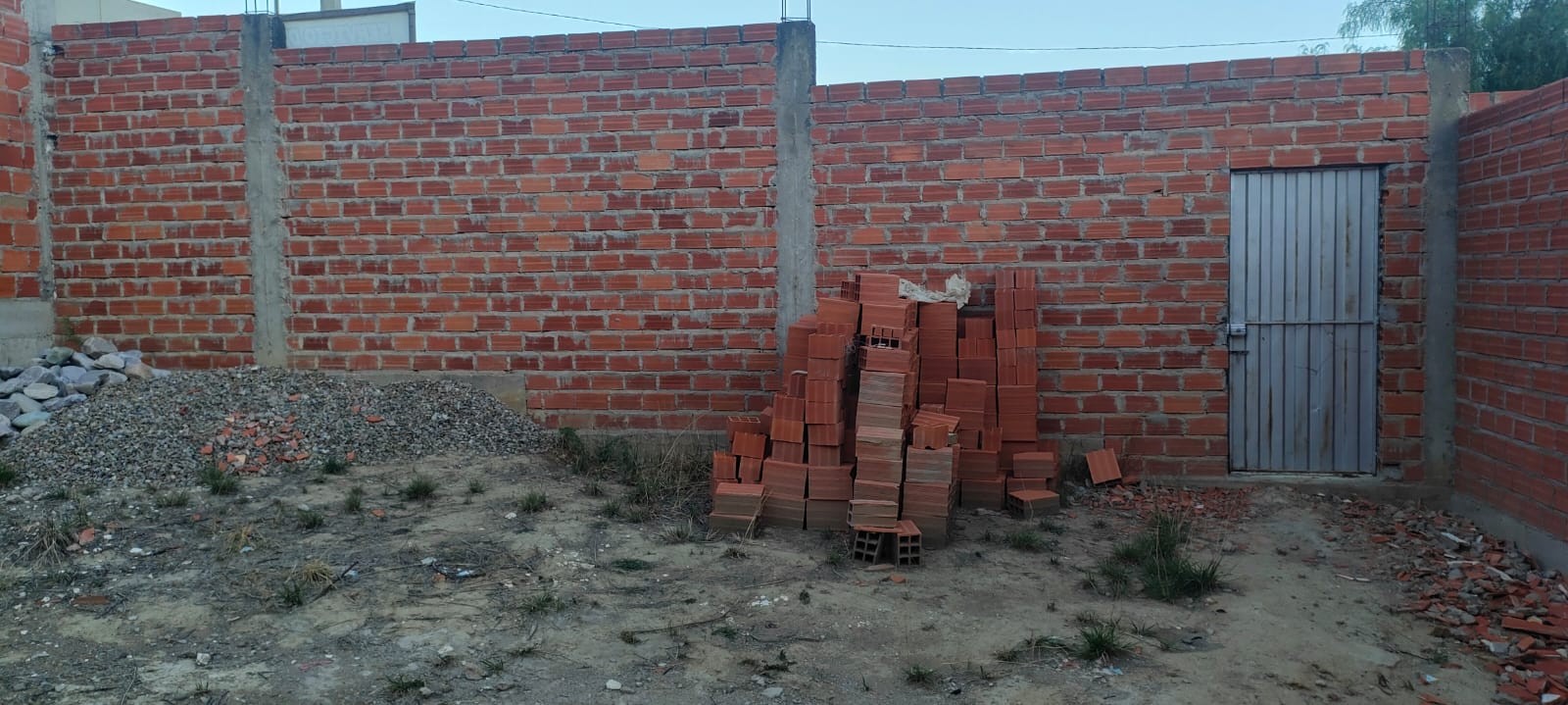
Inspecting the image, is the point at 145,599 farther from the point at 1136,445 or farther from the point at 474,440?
the point at 1136,445

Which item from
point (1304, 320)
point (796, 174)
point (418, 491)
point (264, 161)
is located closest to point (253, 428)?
point (418, 491)

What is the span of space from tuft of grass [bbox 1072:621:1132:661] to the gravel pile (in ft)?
13.8

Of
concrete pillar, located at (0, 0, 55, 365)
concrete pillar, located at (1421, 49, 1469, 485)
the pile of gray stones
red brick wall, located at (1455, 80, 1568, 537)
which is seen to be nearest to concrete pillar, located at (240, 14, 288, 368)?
the pile of gray stones

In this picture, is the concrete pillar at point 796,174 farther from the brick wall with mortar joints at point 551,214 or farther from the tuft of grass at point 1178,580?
the tuft of grass at point 1178,580

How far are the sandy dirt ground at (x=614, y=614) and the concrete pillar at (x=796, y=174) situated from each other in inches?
74.5

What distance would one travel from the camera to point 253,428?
22.8 feet

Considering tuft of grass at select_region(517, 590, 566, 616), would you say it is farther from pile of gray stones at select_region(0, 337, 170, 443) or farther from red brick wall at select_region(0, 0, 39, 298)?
red brick wall at select_region(0, 0, 39, 298)

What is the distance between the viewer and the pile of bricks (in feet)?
19.2

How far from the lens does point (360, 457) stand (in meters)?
6.88

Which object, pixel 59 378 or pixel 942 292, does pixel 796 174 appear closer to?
pixel 942 292

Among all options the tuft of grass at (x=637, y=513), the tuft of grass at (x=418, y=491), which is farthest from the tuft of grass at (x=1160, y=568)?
the tuft of grass at (x=418, y=491)

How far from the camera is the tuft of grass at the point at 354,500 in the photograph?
5961 millimetres

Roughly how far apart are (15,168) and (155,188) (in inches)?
38.7

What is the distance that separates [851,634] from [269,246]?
17.8 ft
